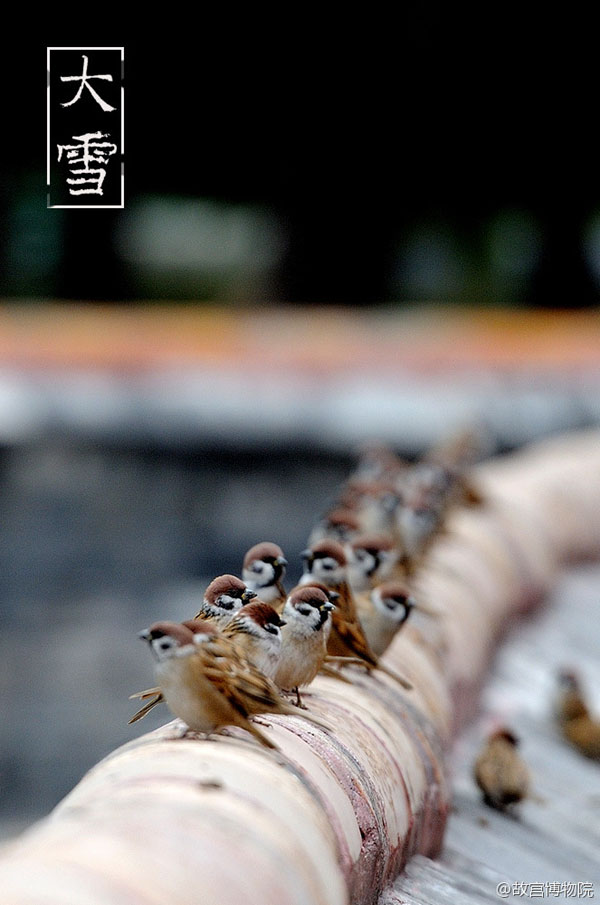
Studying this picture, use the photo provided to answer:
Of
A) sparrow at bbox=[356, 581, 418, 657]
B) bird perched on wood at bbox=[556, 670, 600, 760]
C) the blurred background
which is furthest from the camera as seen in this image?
the blurred background

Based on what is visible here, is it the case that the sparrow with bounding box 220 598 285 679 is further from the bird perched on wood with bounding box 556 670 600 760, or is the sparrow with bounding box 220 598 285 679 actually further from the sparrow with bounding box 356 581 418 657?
the bird perched on wood with bounding box 556 670 600 760

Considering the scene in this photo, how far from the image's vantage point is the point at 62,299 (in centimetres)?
1691

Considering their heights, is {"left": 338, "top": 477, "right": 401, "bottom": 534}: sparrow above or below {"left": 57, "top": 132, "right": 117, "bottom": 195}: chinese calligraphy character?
below

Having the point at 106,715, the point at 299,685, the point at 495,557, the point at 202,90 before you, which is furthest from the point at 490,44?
the point at 299,685

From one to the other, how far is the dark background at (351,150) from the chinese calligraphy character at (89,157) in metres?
7.56

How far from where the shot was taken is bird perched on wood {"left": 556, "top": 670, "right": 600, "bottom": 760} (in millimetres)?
4984

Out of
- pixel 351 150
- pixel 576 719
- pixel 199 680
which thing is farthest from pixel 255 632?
pixel 351 150

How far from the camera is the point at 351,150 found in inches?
598

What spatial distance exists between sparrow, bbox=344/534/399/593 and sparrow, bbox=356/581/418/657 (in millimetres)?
228

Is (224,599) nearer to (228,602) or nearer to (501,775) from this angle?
(228,602)

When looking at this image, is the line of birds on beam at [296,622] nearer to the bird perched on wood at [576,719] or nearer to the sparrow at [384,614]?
the sparrow at [384,614]

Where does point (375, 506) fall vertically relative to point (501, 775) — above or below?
above

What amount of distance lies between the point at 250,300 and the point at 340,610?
14208 millimetres

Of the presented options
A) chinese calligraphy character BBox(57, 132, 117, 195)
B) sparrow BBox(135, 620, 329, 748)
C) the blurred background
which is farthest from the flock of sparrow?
the blurred background
